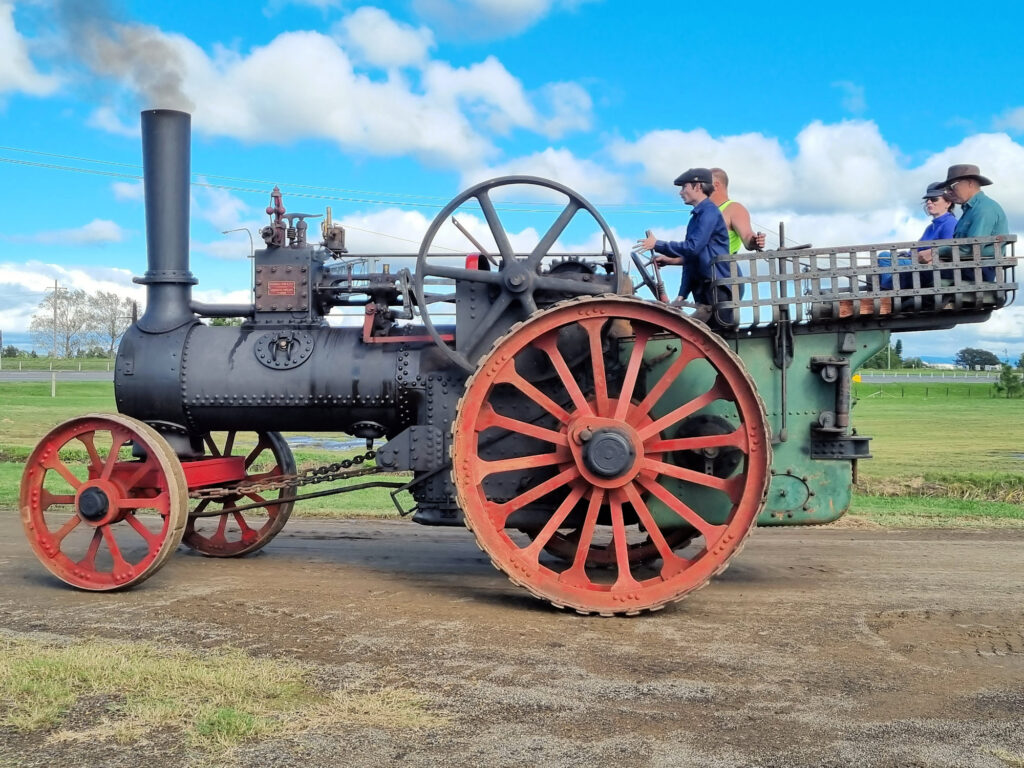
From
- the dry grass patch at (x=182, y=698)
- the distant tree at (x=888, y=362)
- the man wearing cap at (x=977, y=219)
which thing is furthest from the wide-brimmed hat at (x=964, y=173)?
the distant tree at (x=888, y=362)

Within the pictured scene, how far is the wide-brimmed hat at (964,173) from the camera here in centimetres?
702

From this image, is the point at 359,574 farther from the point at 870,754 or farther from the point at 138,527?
the point at 870,754

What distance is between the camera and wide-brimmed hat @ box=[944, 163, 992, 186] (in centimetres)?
702

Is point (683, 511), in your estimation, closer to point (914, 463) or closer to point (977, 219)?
point (977, 219)

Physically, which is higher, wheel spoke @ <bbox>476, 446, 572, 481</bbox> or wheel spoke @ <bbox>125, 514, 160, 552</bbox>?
wheel spoke @ <bbox>476, 446, 572, 481</bbox>

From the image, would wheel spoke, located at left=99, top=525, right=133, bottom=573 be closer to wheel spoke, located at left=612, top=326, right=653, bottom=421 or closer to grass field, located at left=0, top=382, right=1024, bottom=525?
wheel spoke, located at left=612, top=326, right=653, bottom=421

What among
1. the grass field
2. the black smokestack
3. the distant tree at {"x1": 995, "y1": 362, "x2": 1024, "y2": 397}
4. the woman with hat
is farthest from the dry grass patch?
the distant tree at {"x1": 995, "y1": 362, "x2": 1024, "y2": 397}

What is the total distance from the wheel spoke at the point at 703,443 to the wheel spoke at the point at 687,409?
91 millimetres

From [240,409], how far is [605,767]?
4.86m

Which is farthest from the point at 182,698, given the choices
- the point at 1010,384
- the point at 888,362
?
the point at 888,362

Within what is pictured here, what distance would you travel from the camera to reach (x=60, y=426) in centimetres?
724

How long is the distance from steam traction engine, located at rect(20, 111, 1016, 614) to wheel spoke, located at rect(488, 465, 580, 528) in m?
0.02

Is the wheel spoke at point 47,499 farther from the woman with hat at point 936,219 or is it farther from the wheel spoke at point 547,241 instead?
the woman with hat at point 936,219

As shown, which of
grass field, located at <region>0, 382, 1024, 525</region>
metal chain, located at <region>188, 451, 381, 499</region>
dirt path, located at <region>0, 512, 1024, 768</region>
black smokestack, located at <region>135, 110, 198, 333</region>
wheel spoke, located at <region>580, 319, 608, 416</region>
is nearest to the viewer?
dirt path, located at <region>0, 512, 1024, 768</region>
